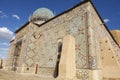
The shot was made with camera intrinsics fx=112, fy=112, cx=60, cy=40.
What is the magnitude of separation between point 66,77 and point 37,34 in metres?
10.3

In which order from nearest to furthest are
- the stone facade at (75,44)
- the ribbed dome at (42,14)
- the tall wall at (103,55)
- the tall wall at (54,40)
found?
the stone facade at (75,44), the tall wall at (103,55), the tall wall at (54,40), the ribbed dome at (42,14)

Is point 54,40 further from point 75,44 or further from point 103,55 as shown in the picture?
point 103,55

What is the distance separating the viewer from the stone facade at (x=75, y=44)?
972 centimetres

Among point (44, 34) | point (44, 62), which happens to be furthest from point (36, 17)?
point (44, 62)

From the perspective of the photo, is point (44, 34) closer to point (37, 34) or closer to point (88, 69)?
point (37, 34)

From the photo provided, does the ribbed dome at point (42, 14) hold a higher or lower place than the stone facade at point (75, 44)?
higher

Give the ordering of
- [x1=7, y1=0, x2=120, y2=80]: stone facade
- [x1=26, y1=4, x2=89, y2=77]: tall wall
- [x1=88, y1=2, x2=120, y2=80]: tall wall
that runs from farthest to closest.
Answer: [x1=26, y1=4, x2=89, y2=77]: tall wall → [x1=88, y1=2, x2=120, y2=80]: tall wall → [x1=7, y1=0, x2=120, y2=80]: stone facade

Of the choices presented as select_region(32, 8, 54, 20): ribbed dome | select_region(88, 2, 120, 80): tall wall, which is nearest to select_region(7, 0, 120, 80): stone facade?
select_region(88, 2, 120, 80): tall wall

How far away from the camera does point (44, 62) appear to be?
13969mm

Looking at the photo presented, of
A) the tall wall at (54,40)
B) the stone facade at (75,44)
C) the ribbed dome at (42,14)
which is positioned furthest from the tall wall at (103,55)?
the ribbed dome at (42,14)

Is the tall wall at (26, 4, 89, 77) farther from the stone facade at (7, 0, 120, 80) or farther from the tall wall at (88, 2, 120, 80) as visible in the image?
the tall wall at (88, 2, 120, 80)

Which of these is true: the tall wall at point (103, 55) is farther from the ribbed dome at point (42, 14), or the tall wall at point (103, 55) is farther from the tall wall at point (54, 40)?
the ribbed dome at point (42, 14)

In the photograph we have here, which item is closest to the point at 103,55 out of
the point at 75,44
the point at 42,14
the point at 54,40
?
the point at 75,44

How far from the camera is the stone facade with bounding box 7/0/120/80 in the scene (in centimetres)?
972
